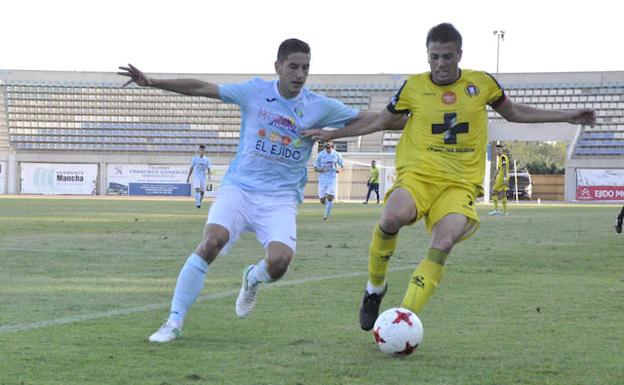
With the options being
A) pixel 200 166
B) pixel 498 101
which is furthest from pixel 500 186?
pixel 498 101

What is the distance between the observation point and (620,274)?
1010cm

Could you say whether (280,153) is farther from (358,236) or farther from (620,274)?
(358,236)

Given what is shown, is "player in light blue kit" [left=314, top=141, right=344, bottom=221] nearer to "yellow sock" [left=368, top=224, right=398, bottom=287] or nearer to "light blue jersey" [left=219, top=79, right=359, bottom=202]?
"light blue jersey" [left=219, top=79, right=359, bottom=202]

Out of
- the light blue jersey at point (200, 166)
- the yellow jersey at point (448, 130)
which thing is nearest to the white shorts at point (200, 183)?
the light blue jersey at point (200, 166)

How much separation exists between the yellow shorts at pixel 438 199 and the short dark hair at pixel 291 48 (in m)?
1.07

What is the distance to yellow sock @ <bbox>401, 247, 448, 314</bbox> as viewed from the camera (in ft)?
17.9

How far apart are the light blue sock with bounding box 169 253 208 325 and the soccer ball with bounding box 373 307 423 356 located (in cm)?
125

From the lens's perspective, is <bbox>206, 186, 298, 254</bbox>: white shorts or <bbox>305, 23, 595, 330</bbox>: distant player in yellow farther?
<bbox>206, 186, 298, 254</bbox>: white shorts

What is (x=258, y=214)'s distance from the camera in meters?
6.32

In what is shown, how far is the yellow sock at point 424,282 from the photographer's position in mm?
5465

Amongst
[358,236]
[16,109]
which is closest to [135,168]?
[16,109]

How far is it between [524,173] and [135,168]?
23.7m

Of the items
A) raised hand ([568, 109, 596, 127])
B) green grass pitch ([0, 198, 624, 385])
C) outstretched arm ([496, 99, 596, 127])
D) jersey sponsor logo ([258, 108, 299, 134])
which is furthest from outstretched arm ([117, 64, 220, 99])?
raised hand ([568, 109, 596, 127])

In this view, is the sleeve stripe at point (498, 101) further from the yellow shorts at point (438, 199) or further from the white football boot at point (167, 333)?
the white football boot at point (167, 333)
